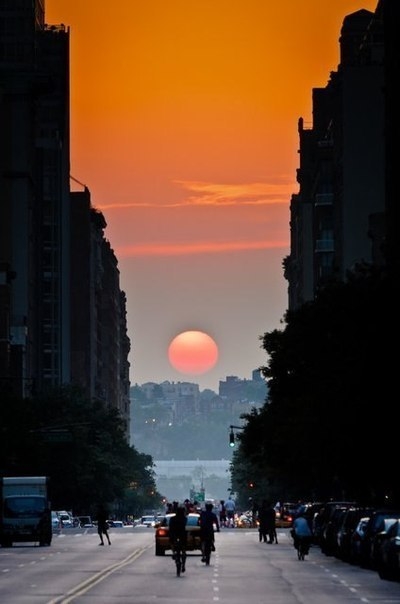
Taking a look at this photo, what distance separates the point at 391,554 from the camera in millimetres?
57094

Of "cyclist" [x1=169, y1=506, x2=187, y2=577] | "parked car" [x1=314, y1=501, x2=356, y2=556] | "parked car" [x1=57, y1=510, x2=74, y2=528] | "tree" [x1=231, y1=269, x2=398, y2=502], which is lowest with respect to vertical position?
"cyclist" [x1=169, y1=506, x2=187, y2=577]

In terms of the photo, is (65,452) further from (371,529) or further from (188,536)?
(371,529)

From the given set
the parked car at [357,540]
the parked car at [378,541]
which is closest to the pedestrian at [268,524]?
the parked car at [357,540]

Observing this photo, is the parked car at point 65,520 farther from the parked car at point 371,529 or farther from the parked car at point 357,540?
the parked car at point 371,529

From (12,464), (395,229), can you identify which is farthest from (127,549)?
(395,229)

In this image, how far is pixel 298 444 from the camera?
11131 cm

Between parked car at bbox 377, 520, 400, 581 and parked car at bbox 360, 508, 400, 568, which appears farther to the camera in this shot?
parked car at bbox 360, 508, 400, 568

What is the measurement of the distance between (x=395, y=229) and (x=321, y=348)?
119 ft

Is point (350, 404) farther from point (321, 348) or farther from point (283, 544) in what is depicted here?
point (321, 348)

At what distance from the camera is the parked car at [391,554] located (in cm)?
5554

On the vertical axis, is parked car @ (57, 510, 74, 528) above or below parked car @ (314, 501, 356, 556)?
above

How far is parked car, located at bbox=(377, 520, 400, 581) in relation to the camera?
182 feet

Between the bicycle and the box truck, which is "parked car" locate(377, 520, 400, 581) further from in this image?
the box truck

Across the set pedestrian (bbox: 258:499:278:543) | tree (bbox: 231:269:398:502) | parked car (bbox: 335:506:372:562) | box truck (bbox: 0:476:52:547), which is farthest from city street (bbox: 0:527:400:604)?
pedestrian (bbox: 258:499:278:543)
